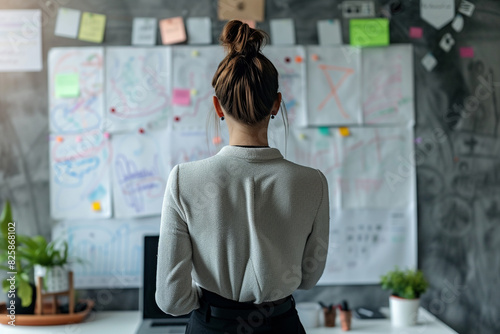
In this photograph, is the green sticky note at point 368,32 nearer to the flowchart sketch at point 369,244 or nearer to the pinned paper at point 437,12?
the pinned paper at point 437,12

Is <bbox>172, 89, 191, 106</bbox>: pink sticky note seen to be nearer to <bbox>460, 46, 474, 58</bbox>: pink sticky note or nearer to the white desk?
the white desk

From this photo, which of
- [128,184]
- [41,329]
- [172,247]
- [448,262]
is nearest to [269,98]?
[172,247]

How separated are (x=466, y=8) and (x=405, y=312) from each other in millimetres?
1323

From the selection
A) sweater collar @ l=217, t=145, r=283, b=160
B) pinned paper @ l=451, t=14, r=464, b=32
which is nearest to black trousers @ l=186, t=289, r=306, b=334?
sweater collar @ l=217, t=145, r=283, b=160

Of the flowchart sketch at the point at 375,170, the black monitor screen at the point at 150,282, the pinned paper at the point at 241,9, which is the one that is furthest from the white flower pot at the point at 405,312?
the pinned paper at the point at 241,9

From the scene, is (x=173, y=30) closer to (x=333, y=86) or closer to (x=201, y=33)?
(x=201, y=33)

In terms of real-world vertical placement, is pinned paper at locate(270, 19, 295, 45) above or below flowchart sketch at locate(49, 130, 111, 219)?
above

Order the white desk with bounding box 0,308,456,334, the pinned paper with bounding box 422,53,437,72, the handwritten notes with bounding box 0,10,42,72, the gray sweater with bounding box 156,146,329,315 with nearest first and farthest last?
the gray sweater with bounding box 156,146,329,315 → the white desk with bounding box 0,308,456,334 → the handwritten notes with bounding box 0,10,42,72 → the pinned paper with bounding box 422,53,437,72

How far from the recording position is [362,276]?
221 centimetres

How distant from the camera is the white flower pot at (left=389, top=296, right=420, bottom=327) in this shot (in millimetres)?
1969

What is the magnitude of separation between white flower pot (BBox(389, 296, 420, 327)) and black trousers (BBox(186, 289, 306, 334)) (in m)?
1.01

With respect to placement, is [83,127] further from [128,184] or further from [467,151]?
[467,151]

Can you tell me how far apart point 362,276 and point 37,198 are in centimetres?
141


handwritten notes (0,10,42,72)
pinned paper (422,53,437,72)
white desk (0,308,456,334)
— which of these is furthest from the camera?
pinned paper (422,53,437,72)
